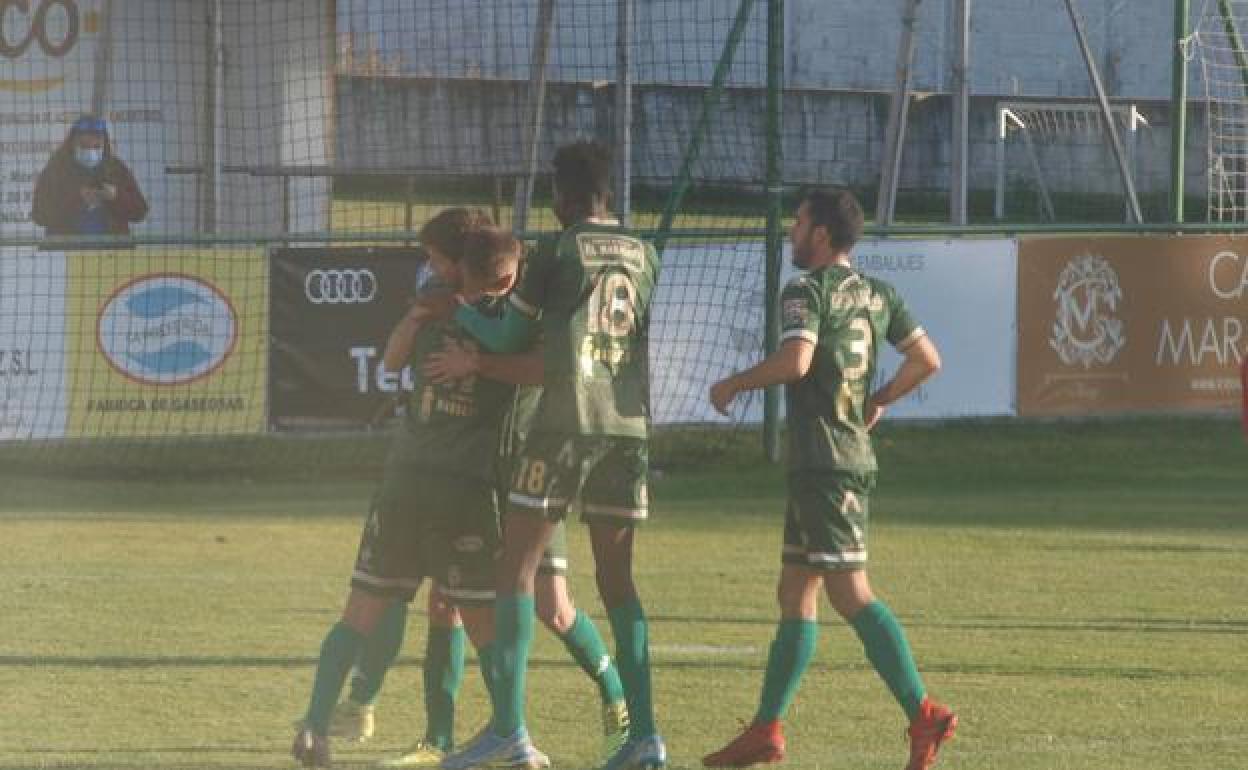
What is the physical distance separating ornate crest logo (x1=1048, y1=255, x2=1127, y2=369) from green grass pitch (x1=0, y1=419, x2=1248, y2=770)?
0.66m

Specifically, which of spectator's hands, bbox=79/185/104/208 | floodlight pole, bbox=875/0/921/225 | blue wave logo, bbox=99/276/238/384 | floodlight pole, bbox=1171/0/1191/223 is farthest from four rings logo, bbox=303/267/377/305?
floodlight pole, bbox=1171/0/1191/223

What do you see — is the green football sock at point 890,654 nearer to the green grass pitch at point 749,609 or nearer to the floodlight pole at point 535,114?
the green grass pitch at point 749,609

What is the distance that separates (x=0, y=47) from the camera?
75.4ft

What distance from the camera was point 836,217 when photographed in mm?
8289

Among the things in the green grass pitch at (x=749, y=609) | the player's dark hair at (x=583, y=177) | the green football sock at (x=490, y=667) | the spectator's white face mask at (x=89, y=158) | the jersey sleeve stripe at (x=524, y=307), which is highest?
the spectator's white face mask at (x=89, y=158)

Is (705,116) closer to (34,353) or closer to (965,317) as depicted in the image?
(965,317)

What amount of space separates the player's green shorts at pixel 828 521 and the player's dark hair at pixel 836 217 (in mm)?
794

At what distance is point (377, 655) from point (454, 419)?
34.3 inches

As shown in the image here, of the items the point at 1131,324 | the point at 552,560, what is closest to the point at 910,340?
the point at 552,560

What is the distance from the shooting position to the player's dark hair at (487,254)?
26.8 ft

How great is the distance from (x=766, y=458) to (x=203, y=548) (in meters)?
5.35

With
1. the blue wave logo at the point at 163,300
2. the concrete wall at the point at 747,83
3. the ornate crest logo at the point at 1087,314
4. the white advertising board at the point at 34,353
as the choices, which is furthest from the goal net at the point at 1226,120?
the white advertising board at the point at 34,353

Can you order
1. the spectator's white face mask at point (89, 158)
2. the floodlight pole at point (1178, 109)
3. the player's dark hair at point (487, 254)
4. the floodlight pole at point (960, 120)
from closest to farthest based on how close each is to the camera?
the player's dark hair at point (487, 254)
the floodlight pole at point (1178, 109)
the floodlight pole at point (960, 120)
the spectator's white face mask at point (89, 158)

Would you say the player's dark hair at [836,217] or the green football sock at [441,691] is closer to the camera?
the player's dark hair at [836,217]
